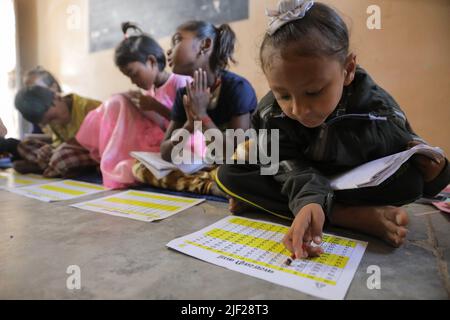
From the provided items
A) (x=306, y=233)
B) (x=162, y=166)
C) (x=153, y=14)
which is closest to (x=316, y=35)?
(x=306, y=233)

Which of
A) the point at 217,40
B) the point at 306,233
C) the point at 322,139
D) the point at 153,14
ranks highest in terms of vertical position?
the point at 153,14

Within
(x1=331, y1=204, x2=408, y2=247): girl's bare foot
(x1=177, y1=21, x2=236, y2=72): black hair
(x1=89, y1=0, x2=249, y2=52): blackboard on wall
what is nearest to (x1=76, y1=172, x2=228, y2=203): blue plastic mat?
(x1=331, y1=204, x2=408, y2=247): girl's bare foot

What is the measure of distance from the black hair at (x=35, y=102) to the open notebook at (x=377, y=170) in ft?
4.94

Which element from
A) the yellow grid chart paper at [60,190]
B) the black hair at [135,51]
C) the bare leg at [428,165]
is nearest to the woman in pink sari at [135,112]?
the black hair at [135,51]

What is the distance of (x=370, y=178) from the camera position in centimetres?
56

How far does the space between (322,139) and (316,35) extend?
0.73 ft

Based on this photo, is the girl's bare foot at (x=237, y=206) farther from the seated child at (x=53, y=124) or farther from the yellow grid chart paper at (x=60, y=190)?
the seated child at (x=53, y=124)

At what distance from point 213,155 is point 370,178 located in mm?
675

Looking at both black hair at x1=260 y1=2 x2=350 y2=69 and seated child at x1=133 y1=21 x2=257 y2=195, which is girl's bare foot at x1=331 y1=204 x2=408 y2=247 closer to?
black hair at x1=260 y1=2 x2=350 y2=69

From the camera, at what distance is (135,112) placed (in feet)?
4.44

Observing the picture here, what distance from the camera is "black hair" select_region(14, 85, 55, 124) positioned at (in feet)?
5.06

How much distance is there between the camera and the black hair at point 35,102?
1.54 meters

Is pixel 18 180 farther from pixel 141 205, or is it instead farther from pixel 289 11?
pixel 289 11
